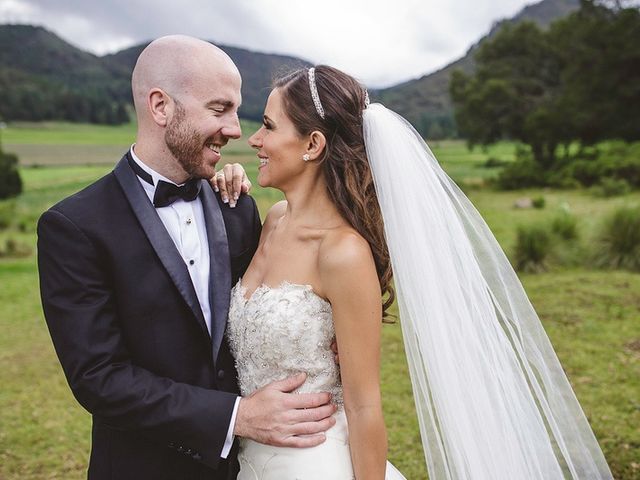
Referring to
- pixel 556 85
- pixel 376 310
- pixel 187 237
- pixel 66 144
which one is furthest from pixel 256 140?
pixel 66 144

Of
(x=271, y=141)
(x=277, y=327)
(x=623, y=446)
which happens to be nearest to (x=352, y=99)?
(x=271, y=141)

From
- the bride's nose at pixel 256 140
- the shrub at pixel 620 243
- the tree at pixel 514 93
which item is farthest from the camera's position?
the tree at pixel 514 93

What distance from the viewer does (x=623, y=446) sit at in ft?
17.4

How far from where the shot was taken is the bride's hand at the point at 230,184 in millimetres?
2670

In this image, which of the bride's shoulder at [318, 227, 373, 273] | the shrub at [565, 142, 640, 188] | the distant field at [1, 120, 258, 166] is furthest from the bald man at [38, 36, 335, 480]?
the distant field at [1, 120, 258, 166]

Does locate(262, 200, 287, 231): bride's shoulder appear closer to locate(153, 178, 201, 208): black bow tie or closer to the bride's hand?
the bride's hand

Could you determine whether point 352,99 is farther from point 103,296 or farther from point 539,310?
point 539,310

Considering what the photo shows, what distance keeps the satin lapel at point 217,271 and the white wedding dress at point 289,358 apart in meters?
0.11

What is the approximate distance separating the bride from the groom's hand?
0.22 feet

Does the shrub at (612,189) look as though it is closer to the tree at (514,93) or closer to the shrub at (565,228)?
the tree at (514,93)

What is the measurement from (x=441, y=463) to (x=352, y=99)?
4.86 feet

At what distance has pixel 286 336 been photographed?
7.66 feet

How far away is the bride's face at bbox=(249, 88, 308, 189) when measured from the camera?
245 centimetres

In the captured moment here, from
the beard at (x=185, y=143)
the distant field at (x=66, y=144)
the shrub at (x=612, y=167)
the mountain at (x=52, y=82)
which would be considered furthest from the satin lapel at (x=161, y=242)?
the mountain at (x=52, y=82)
